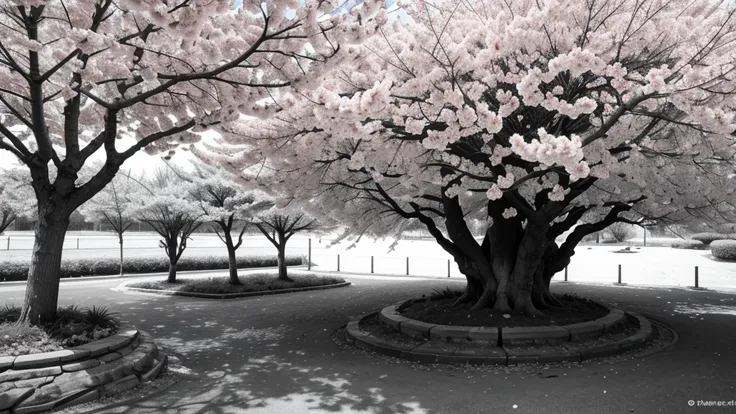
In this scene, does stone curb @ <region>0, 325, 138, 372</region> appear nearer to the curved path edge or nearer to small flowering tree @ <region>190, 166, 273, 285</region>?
the curved path edge

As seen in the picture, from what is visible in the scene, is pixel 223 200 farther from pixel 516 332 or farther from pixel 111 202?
pixel 516 332

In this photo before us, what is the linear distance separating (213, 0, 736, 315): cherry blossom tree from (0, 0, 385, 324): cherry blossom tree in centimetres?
53

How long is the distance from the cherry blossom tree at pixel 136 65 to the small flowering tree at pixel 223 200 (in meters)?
6.89

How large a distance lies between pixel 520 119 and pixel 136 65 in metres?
5.75

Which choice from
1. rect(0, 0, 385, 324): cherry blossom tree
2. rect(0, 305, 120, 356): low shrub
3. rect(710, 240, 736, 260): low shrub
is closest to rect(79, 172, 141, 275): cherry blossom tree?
rect(0, 0, 385, 324): cherry blossom tree

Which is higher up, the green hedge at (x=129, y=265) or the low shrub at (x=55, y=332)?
the low shrub at (x=55, y=332)

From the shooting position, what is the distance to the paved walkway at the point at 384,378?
5242mm

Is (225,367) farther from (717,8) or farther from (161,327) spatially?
(717,8)

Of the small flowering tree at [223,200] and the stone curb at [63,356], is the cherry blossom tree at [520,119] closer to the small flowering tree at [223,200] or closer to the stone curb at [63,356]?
the stone curb at [63,356]

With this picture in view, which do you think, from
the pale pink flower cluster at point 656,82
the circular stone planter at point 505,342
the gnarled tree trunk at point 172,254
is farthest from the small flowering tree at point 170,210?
the pale pink flower cluster at point 656,82

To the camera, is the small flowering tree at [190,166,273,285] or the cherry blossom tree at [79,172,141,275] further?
the cherry blossom tree at [79,172,141,275]

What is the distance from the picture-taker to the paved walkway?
206 inches

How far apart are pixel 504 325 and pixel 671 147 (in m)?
3.89

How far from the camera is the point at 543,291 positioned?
33.6ft
